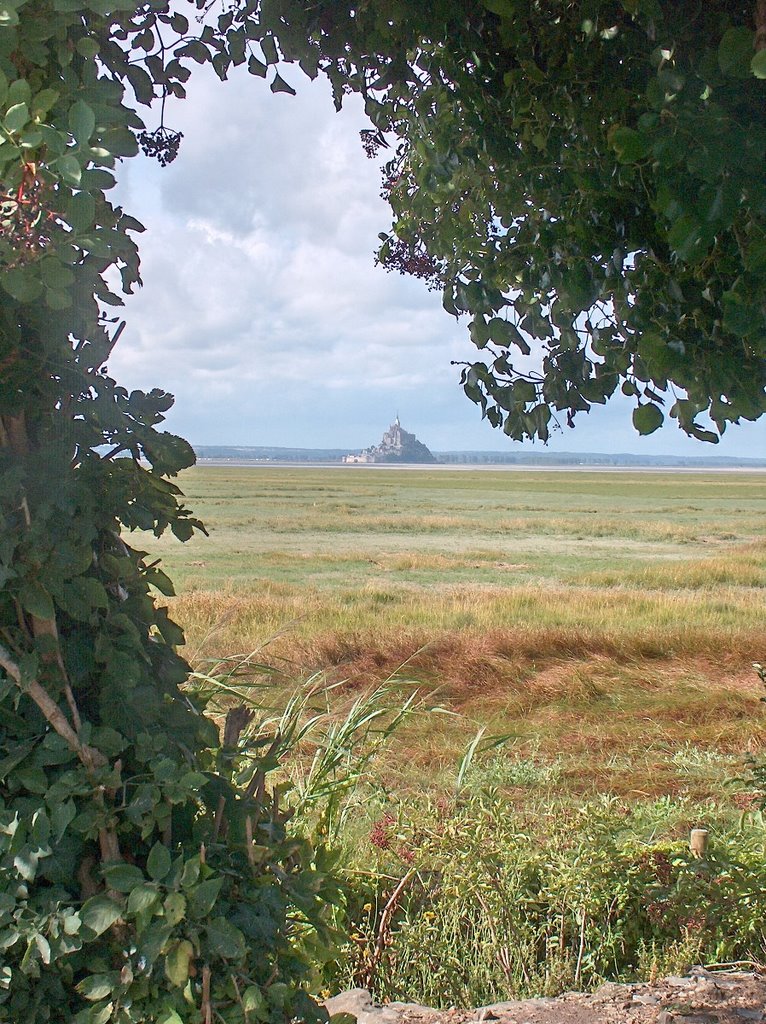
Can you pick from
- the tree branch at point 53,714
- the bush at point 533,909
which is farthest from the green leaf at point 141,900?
the bush at point 533,909

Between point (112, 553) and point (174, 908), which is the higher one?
Answer: point (112, 553)

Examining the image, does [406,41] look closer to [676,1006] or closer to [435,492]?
[676,1006]

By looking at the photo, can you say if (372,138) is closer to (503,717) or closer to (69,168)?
(69,168)

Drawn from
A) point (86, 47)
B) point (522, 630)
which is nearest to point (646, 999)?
point (86, 47)

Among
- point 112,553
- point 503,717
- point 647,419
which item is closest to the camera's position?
point 112,553

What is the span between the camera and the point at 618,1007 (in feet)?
5.16

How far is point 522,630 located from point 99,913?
5390 mm

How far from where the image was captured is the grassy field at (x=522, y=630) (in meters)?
4.16

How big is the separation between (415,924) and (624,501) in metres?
15.2

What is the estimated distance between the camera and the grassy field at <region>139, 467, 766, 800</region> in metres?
4.16

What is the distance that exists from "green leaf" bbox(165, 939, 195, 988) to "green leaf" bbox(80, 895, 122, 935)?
6 centimetres

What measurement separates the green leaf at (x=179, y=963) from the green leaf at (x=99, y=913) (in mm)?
60

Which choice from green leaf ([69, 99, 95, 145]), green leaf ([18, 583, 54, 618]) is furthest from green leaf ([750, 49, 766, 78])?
green leaf ([18, 583, 54, 618])

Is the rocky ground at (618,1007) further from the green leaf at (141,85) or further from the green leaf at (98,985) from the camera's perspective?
the green leaf at (141,85)
